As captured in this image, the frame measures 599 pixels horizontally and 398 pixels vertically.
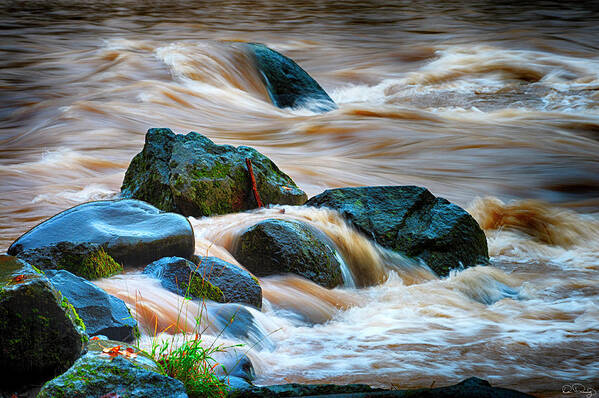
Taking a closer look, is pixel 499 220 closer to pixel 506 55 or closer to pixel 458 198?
pixel 458 198

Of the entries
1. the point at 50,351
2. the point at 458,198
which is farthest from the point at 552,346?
the point at 458,198

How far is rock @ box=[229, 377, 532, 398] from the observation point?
2.38 m

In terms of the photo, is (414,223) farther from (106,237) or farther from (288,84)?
(288,84)

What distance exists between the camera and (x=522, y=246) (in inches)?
262

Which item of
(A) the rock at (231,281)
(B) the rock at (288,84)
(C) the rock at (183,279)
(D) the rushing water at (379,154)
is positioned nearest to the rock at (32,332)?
(D) the rushing water at (379,154)

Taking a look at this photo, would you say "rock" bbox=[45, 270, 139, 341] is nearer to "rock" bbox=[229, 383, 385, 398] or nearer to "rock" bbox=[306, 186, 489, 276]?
"rock" bbox=[229, 383, 385, 398]

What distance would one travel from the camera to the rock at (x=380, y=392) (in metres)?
→ 2.38

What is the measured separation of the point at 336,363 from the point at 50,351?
1772 millimetres

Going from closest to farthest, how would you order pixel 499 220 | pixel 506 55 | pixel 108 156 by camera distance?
1. pixel 499 220
2. pixel 108 156
3. pixel 506 55

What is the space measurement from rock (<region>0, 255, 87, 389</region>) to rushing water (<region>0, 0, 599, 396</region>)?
1184 millimetres

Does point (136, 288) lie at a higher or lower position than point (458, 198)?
higher

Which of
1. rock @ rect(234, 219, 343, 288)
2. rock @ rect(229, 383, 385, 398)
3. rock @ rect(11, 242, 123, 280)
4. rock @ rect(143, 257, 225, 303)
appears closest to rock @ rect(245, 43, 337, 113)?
rock @ rect(234, 219, 343, 288)

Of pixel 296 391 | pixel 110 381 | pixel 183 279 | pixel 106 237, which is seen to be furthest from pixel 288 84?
pixel 110 381

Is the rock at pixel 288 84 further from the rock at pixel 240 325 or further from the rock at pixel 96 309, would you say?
the rock at pixel 96 309
